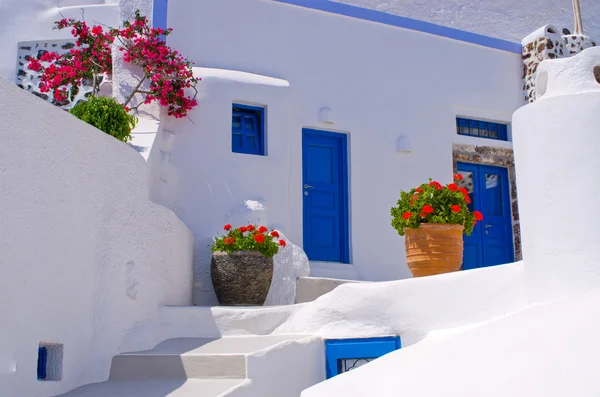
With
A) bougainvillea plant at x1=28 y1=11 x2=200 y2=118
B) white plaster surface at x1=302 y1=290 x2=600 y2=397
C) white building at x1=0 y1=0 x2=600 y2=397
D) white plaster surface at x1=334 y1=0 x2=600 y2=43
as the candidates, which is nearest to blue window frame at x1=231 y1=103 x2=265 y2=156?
white building at x1=0 y1=0 x2=600 y2=397

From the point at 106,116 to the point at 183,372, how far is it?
2.64 m

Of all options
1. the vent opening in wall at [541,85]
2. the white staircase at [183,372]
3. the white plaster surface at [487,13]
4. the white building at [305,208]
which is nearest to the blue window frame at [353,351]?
the white building at [305,208]

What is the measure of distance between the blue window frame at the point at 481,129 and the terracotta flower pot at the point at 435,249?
374 cm

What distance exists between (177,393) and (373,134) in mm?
5141

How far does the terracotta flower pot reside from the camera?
6738 millimetres

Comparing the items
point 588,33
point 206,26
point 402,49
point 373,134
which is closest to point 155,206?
point 206,26

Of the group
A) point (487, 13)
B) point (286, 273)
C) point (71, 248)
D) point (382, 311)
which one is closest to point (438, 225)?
point (382, 311)

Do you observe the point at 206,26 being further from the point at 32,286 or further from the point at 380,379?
the point at 380,379

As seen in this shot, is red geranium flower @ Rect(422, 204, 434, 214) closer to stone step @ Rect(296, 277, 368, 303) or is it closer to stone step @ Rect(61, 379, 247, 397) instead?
stone step @ Rect(296, 277, 368, 303)

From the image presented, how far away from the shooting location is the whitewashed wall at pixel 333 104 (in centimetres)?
845

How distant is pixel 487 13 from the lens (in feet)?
41.0

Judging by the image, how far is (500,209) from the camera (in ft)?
34.2

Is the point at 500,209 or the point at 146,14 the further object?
the point at 500,209

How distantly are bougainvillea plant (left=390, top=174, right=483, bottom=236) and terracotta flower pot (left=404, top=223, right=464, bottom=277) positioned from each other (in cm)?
7
